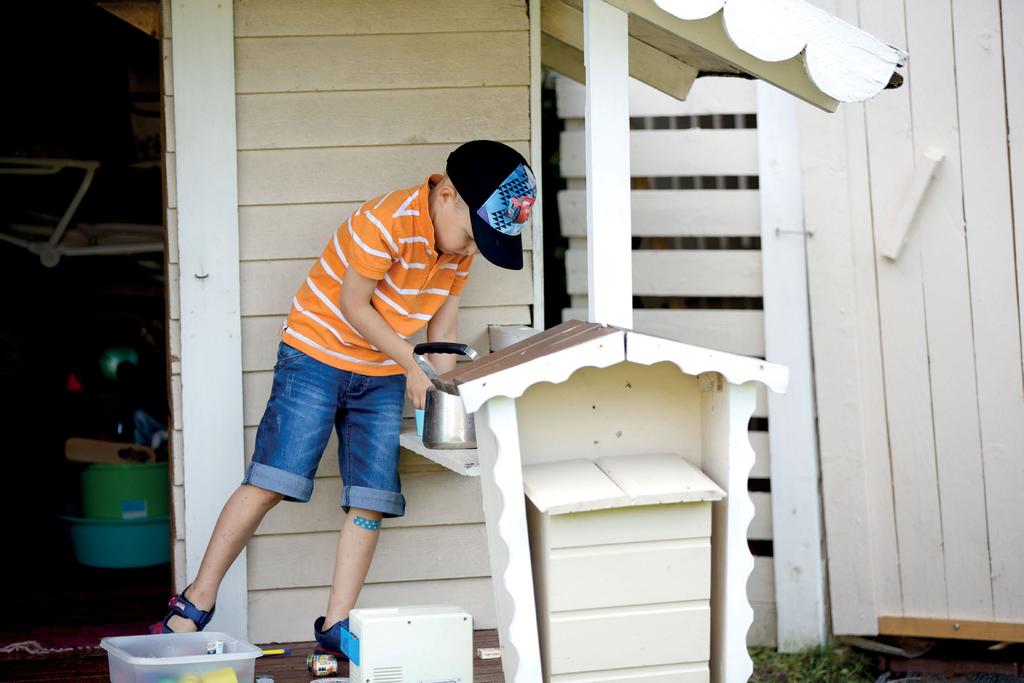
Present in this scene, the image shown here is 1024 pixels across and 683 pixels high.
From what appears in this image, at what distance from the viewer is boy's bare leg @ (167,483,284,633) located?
10.7 ft

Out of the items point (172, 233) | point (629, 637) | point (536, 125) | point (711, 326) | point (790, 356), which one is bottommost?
point (629, 637)

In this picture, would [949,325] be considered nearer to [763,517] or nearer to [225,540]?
[763,517]

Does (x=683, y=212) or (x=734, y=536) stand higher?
(x=683, y=212)

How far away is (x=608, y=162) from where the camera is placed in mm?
2676

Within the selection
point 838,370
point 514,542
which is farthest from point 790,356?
point 514,542

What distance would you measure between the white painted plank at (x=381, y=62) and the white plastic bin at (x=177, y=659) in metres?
1.70

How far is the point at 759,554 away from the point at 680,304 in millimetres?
993

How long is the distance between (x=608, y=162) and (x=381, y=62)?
51.0 inches

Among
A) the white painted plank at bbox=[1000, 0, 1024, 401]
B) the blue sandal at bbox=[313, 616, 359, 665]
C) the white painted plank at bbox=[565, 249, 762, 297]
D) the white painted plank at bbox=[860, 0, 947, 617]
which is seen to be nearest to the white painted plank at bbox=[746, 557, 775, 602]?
the white painted plank at bbox=[860, 0, 947, 617]

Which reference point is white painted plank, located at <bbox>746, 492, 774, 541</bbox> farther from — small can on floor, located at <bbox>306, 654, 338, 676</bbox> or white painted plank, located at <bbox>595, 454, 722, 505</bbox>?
white painted plank, located at <bbox>595, 454, 722, 505</bbox>

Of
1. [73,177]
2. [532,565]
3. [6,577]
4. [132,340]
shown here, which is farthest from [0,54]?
[532,565]

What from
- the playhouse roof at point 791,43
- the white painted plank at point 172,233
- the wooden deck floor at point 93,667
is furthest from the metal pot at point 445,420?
the white painted plank at point 172,233

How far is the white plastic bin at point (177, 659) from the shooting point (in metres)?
2.76

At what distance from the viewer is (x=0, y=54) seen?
622 cm
